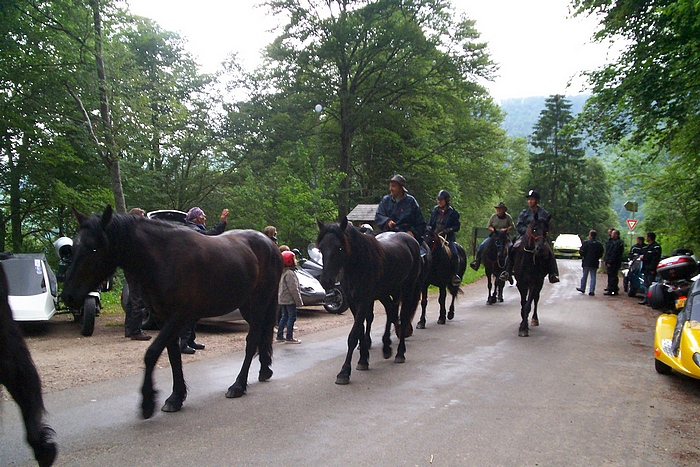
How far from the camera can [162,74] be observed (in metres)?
24.6

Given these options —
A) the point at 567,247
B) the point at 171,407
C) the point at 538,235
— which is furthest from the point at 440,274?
the point at 567,247

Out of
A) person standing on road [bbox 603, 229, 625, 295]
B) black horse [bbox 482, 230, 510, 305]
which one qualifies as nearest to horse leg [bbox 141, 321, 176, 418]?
black horse [bbox 482, 230, 510, 305]

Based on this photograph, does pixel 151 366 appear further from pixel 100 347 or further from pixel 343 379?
pixel 100 347

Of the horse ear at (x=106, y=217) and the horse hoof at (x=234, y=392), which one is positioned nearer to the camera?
the horse ear at (x=106, y=217)

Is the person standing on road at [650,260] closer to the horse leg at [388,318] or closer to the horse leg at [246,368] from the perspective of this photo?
the horse leg at [388,318]

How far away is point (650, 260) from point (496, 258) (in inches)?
219

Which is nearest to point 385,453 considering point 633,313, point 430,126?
point 633,313

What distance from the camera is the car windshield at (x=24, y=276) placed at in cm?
908

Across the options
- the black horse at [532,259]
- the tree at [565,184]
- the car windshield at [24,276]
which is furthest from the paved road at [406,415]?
the tree at [565,184]

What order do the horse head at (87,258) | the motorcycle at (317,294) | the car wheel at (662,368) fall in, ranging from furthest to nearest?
the motorcycle at (317,294), the car wheel at (662,368), the horse head at (87,258)

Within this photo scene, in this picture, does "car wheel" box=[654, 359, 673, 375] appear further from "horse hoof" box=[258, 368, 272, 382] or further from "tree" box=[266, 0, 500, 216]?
"tree" box=[266, 0, 500, 216]

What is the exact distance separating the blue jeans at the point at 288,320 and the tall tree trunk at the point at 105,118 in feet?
22.5

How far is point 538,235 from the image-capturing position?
10.6 m

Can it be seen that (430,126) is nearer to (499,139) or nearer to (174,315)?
(499,139)
